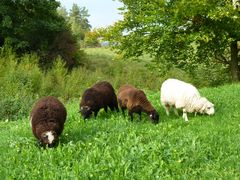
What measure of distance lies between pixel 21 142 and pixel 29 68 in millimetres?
19225

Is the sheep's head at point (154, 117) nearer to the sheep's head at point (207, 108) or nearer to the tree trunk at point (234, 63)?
the sheep's head at point (207, 108)

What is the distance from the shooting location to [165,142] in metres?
9.18

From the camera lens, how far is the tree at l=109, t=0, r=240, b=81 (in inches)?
931

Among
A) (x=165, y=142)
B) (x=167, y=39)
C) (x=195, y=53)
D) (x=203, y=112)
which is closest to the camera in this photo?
(x=165, y=142)

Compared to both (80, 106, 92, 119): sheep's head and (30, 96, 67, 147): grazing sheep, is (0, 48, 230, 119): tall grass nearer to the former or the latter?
(80, 106, 92, 119): sheep's head

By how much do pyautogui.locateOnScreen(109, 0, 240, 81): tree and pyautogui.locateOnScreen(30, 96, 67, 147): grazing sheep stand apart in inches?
→ 564

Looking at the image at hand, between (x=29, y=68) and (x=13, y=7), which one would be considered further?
(x=13, y=7)

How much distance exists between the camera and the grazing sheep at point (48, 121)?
9711mm

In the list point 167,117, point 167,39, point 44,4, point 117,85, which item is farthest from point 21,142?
point 44,4

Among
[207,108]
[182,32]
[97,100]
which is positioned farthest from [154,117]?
[182,32]

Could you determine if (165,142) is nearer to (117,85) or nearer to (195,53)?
(195,53)

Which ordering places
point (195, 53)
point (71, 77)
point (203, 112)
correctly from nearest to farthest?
point (203, 112), point (195, 53), point (71, 77)

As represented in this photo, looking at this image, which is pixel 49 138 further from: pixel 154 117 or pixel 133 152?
pixel 154 117

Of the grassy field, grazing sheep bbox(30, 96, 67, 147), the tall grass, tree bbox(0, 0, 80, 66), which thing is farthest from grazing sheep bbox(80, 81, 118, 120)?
tree bbox(0, 0, 80, 66)
